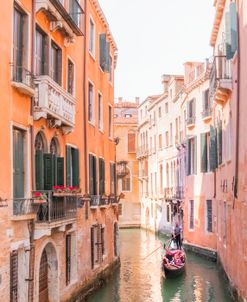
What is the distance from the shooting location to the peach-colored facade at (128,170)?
49.2m

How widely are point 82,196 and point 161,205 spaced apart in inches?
999

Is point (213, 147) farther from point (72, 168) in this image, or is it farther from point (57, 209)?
point (57, 209)

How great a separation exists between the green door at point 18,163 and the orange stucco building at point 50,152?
21 millimetres

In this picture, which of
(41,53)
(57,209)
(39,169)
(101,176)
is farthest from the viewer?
(101,176)

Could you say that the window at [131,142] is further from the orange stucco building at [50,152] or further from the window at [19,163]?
the window at [19,163]

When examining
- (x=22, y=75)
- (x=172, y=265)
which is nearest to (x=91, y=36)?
(x=22, y=75)

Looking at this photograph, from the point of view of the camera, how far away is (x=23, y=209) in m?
11.2

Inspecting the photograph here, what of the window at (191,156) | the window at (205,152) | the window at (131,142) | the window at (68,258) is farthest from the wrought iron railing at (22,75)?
the window at (131,142)

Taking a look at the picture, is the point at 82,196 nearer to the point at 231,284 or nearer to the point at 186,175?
the point at 231,284

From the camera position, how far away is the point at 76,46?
16.6m

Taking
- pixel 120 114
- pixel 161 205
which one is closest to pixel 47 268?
pixel 161 205

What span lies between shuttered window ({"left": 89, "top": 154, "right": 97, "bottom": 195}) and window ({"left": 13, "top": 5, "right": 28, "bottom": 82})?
718 cm

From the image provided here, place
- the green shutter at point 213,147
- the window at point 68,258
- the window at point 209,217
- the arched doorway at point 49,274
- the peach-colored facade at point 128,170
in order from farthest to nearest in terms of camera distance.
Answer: the peach-colored facade at point 128,170, the window at point 209,217, the green shutter at point 213,147, the window at point 68,258, the arched doorway at point 49,274

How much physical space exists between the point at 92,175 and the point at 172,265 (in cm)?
513
